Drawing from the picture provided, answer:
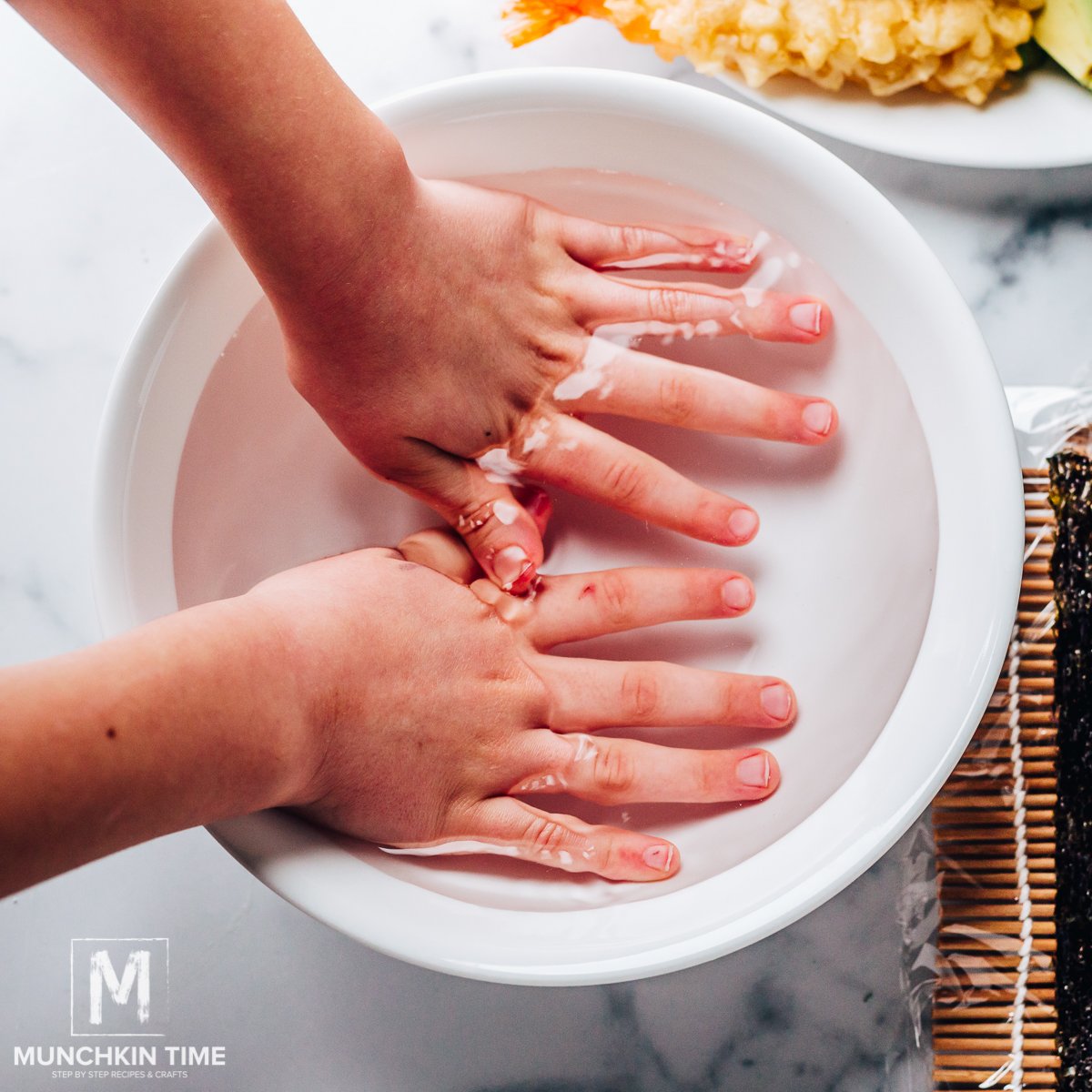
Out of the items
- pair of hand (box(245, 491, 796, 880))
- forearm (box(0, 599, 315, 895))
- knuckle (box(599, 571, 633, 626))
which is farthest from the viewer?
knuckle (box(599, 571, 633, 626))

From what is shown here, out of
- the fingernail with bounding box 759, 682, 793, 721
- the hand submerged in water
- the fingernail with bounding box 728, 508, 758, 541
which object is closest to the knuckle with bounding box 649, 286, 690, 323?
the hand submerged in water

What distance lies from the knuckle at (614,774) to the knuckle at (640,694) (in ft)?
0.09

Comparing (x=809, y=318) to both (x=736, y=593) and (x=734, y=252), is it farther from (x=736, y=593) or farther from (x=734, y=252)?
(x=736, y=593)

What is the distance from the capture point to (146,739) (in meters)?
0.43

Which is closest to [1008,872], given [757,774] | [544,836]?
[757,774]

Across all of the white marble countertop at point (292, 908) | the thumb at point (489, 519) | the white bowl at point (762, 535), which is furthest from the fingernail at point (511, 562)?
the white marble countertop at point (292, 908)

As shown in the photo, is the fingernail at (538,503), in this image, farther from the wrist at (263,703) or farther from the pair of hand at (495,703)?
the wrist at (263,703)

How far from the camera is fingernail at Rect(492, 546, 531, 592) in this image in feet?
2.07

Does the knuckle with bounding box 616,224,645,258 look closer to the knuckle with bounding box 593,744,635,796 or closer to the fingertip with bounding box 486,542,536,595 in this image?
the fingertip with bounding box 486,542,536,595

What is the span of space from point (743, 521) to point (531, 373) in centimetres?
15

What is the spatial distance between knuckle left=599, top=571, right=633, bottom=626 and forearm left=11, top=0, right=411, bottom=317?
9.1 inches

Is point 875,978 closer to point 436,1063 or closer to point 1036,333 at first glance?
point 436,1063

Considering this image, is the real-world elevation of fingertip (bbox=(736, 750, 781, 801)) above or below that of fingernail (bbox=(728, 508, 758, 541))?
below

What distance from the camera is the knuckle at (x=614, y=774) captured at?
59cm
